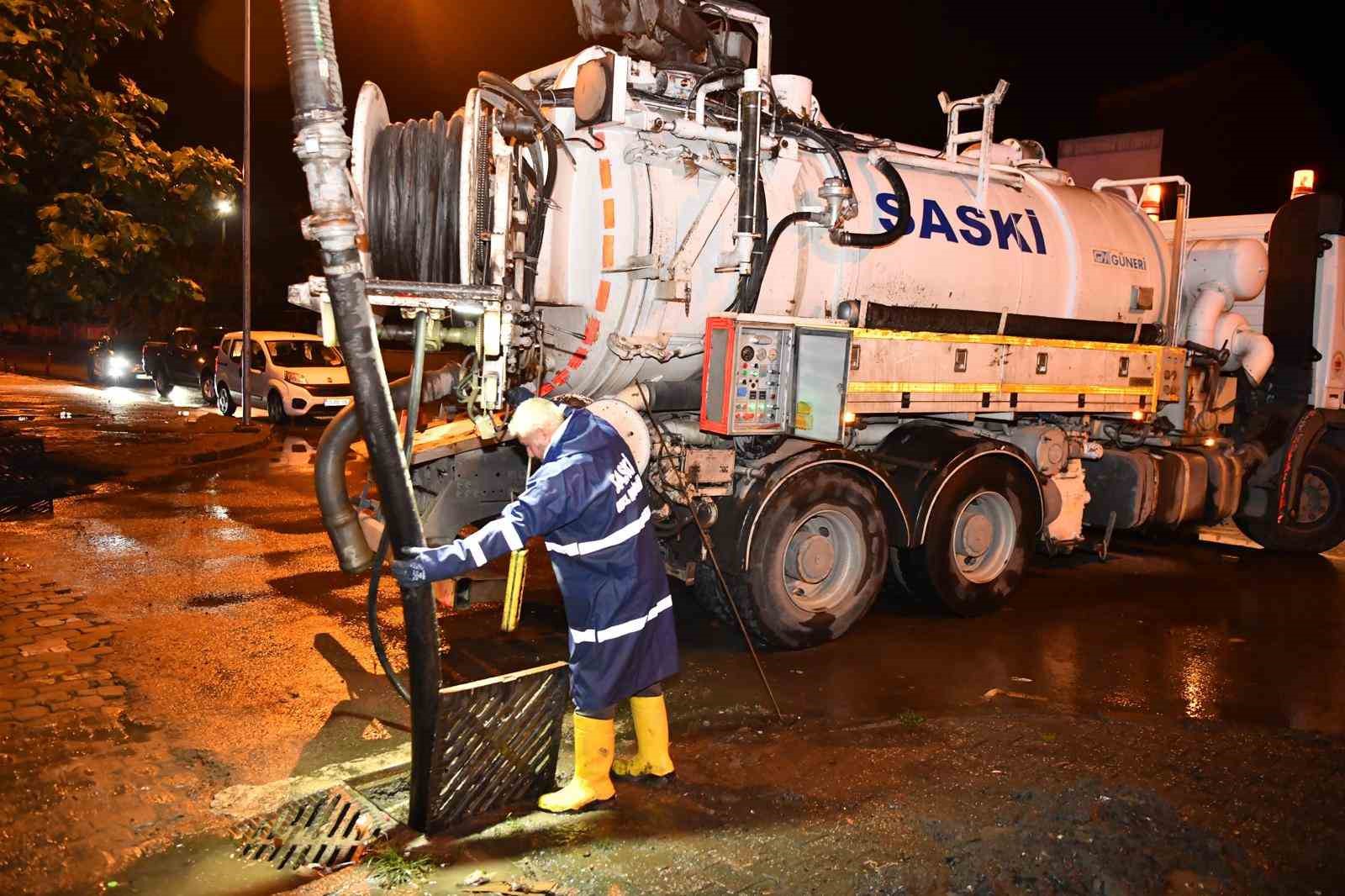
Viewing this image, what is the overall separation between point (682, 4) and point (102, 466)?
34.9 ft

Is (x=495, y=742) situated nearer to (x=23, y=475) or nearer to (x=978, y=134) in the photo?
(x=978, y=134)

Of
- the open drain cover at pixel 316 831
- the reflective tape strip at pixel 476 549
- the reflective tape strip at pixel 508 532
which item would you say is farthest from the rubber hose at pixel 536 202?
the open drain cover at pixel 316 831

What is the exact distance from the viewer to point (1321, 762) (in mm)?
5000

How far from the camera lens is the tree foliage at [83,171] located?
374 inches

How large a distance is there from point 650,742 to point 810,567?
2.29 meters

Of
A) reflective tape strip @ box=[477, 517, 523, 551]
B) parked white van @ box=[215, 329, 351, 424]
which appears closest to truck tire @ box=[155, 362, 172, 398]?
parked white van @ box=[215, 329, 351, 424]

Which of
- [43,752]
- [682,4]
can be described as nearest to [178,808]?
[43,752]

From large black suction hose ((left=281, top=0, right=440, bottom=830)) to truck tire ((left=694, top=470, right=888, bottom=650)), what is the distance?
9.27 ft

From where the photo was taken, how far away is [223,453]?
14375 mm

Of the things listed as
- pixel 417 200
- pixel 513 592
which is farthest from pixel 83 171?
pixel 513 592

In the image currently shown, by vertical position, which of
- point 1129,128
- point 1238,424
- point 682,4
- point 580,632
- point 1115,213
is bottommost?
point 580,632

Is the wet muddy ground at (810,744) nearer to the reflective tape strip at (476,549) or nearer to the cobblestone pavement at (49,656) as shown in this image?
the cobblestone pavement at (49,656)

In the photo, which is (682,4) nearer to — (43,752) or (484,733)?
(484,733)

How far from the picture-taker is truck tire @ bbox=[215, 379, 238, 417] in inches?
802
